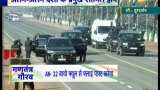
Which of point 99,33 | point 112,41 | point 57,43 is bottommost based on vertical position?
point 112,41

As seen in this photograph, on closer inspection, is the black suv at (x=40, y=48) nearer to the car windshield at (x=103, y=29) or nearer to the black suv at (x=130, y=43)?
the black suv at (x=130, y=43)

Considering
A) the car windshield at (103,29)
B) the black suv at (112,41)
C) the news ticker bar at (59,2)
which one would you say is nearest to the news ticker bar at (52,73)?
the news ticker bar at (59,2)

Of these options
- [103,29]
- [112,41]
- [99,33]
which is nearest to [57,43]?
[112,41]

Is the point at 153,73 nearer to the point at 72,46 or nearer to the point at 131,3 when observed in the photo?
the point at 72,46

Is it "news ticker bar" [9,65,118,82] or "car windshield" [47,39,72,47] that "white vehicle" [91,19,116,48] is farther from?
"news ticker bar" [9,65,118,82]

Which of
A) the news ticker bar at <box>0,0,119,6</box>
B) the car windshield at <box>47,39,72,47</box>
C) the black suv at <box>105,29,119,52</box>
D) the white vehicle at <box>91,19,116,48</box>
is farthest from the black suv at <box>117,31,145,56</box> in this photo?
→ the news ticker bar at <box>0,0,119,6</box>

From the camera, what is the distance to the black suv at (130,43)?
41.1m

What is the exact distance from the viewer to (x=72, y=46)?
29.6 m

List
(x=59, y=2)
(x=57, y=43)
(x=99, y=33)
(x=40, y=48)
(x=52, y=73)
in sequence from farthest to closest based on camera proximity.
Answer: (x=99, y=33) < (x=40, y=48) < (x=57, y=43) < (x=52, y=73) < (x=59, y=2)

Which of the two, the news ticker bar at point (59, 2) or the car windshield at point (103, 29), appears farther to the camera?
the car windshield at point (103, 29)

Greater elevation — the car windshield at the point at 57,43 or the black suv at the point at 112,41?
the car windshield at the point at 57,43

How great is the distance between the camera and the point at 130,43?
41.7m

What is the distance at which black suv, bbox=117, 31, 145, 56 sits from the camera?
4106 centimetres

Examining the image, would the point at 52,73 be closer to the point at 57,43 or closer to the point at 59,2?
the point at 59,2
